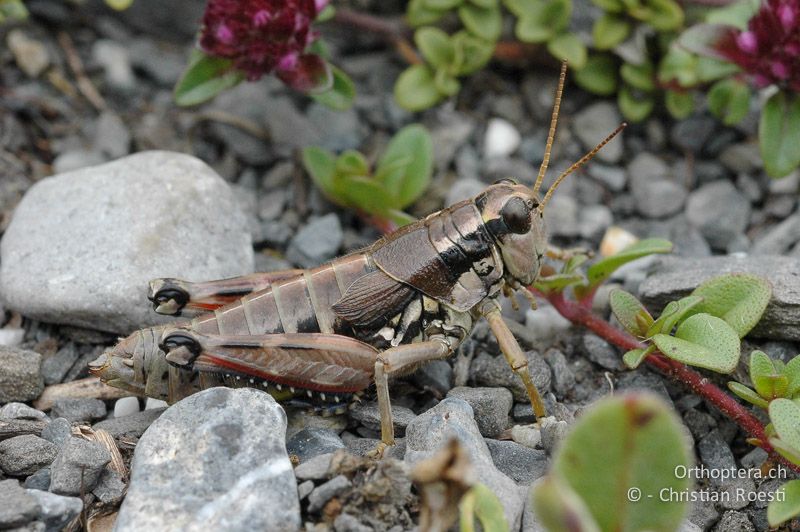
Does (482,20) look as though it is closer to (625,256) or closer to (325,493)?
(625,256)

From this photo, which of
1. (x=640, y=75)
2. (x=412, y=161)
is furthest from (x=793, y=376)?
(x=640, y=75)

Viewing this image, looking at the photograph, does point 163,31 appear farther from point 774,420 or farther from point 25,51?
point 774,420

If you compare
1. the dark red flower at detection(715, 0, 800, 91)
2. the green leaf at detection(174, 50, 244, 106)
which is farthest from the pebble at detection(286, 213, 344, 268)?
the dark red flower at detection(715, 0, 800, 91)

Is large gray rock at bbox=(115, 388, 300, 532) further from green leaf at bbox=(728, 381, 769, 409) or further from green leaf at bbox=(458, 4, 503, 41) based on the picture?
green leaf at bbox=(458, 4, 503, 41)

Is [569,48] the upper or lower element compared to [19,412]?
upper

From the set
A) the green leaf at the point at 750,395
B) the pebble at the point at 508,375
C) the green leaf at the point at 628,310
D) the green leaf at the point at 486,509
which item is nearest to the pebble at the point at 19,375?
the pebble at the point at 508,375

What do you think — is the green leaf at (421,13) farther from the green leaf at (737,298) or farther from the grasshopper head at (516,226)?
the green leaf at (737,298)

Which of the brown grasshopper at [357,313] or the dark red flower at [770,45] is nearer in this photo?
the brown grasshopper at [357,313]
